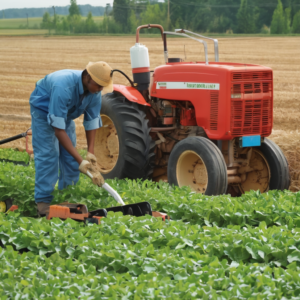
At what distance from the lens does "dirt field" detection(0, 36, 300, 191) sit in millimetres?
11281

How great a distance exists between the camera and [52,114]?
16.0 feet

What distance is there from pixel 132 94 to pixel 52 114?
6.78ft

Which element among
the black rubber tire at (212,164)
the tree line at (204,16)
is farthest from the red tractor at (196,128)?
the tree line at (204,16)

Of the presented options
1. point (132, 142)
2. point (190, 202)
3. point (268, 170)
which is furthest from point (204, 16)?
point (190, 202)

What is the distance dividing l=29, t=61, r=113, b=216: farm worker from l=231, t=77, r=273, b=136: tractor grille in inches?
62.3

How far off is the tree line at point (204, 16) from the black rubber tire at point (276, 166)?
19927 millimetres

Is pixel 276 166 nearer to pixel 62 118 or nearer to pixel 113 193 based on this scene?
pixel 113 193

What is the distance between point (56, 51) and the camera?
23.0 metres

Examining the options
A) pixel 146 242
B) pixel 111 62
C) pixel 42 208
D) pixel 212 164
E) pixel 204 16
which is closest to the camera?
pixel 146 242

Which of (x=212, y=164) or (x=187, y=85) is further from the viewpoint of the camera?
(x=187, y=85)

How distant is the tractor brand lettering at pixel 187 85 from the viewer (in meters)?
6.07

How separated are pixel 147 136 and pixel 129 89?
0.78m

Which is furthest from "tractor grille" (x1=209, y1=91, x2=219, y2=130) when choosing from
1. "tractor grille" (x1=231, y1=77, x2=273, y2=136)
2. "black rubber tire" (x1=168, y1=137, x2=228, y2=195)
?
"black rubber tire" (x1=168, y1=137, x2=228, y2=195)

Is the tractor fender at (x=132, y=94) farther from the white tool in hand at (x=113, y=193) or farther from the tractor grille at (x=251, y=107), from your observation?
the white tool in hand at (x=113, y=193)
